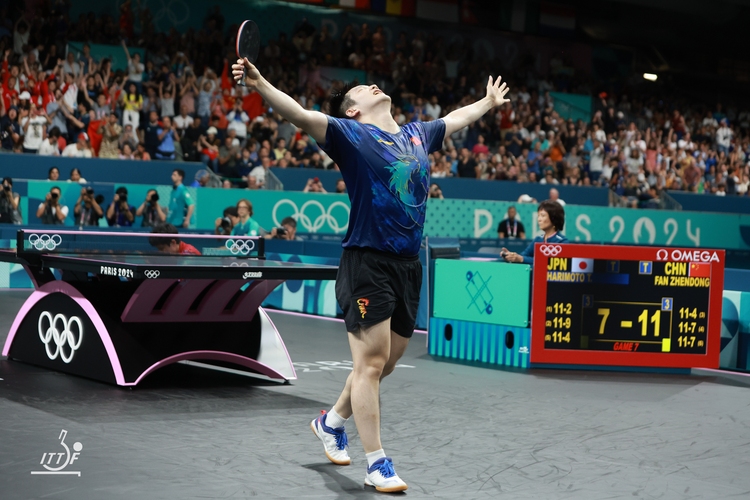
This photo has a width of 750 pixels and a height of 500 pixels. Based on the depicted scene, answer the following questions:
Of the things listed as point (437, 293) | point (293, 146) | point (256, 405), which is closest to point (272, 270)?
point (256, 405)

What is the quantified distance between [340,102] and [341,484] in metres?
2.14

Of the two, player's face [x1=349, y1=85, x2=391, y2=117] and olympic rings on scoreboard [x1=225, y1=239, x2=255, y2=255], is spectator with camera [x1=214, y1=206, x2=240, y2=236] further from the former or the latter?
player's face [x1=349, y1=85, x2=391, y2=117]

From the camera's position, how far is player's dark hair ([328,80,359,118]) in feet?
18.7

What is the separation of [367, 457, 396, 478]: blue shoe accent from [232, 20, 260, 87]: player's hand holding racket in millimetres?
2037

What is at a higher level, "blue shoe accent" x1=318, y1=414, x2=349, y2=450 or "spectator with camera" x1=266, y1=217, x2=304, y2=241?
"spectator with camera" x1=266, y1=217, x2=304, y2=241

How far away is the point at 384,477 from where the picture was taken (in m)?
5.16

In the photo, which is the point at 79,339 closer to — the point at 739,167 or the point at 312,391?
the point at 312,391

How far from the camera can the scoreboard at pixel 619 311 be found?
33.9ft

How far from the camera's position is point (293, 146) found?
23000mm

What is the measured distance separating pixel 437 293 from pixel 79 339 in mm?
4262

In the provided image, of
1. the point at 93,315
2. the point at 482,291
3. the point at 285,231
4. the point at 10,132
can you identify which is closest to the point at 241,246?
the point at 93,315

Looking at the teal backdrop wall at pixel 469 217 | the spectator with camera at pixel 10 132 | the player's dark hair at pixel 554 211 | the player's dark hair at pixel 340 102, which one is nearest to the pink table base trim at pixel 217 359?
the player's dark hair at pixel 340 102

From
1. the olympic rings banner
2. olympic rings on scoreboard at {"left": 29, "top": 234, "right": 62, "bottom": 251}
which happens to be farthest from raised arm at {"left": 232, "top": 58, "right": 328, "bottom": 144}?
the olympic rings banner

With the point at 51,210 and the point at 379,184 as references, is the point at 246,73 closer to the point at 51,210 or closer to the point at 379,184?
the point at 379,184
